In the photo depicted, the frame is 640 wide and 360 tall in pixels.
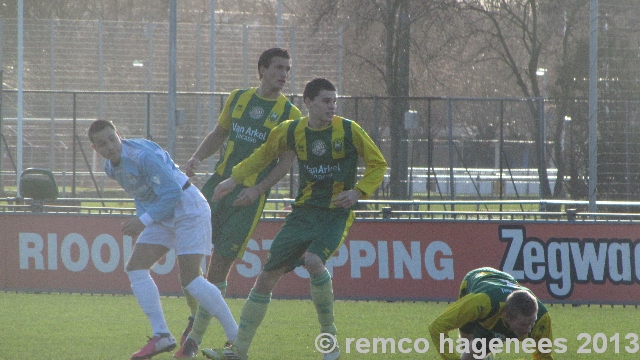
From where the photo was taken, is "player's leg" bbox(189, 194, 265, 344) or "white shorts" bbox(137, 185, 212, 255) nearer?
"white shorts" bbox(137, 185, 212, 255)

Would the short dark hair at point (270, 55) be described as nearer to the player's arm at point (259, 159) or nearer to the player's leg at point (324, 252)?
the player's arm at point (259, 159)

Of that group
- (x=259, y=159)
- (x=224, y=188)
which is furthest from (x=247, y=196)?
(x=259, y=159)

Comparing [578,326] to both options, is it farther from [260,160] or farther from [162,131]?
[162,131]

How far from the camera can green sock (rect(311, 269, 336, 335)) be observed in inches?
293

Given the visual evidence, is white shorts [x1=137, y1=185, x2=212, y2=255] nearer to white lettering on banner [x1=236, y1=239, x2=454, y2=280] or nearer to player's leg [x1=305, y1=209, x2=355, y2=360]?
player's leg [x1=305, y1=209, x2=355, y2=360]

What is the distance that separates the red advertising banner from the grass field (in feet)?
0.63

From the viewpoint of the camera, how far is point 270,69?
7891mm

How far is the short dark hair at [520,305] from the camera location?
18.9 ft

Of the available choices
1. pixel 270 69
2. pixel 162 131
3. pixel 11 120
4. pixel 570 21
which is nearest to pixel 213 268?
pixel 270 69

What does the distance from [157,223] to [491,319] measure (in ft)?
8.38

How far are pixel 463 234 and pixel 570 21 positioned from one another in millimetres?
21718

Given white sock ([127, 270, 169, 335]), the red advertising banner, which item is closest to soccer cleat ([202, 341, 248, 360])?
white sock ([127, 270, 169, 335])

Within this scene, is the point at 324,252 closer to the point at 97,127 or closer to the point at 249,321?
the point at 249,321

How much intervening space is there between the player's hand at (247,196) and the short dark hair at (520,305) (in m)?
2.34
